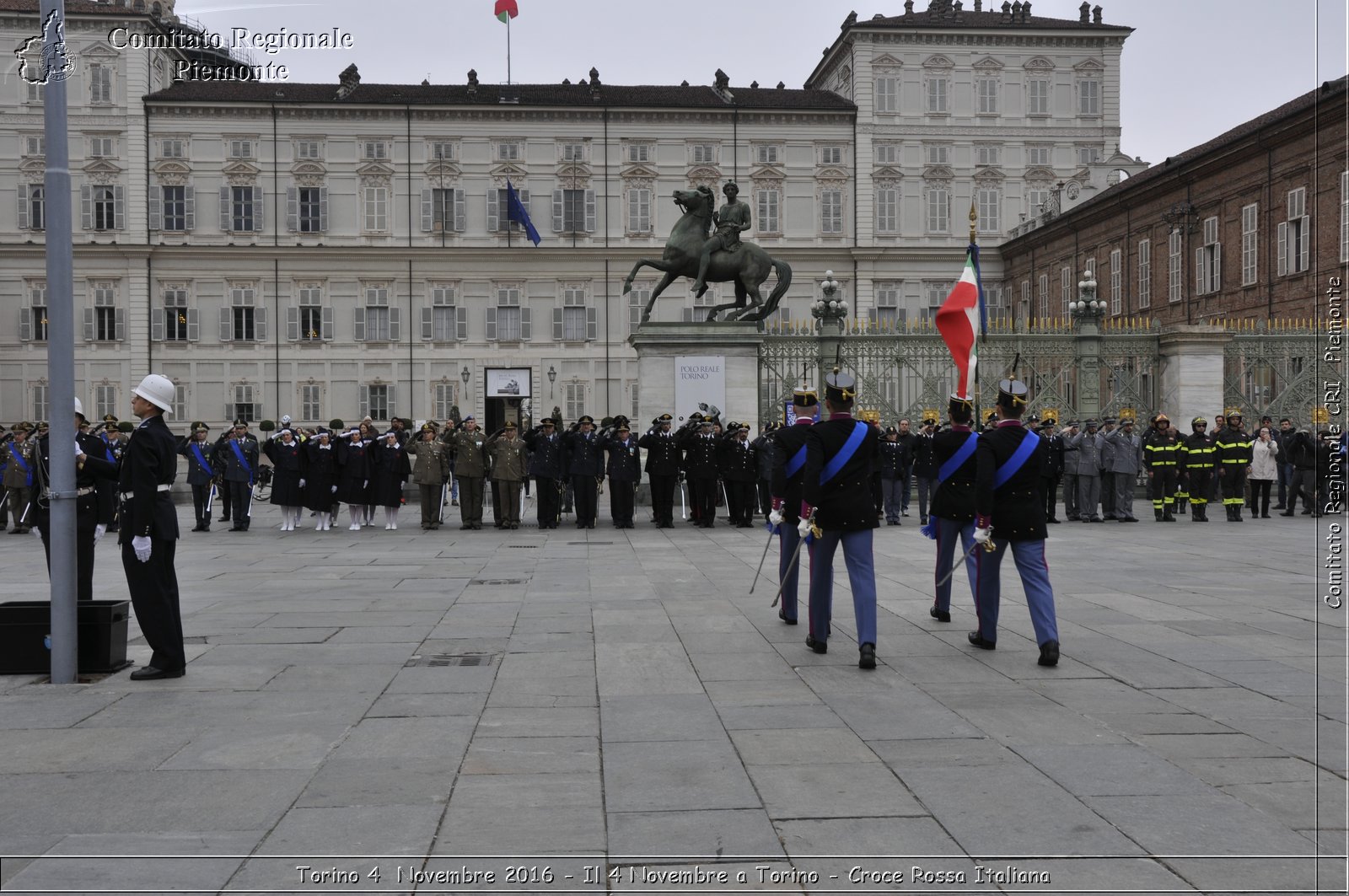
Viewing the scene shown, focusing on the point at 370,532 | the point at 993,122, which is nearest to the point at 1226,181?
the point at 993,122

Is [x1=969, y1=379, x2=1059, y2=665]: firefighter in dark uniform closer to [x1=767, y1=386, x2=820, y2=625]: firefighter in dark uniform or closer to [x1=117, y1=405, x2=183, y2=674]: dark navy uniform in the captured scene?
[x1=767, y1=386, x2=820, y2=625]: firefighter in dark uniform

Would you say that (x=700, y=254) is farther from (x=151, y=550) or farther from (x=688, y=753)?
(x=688, y=753)

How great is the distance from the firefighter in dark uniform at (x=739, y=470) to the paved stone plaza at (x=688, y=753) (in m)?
8.97

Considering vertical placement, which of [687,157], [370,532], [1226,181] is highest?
[687,157]

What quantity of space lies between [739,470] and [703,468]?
593 millimetres

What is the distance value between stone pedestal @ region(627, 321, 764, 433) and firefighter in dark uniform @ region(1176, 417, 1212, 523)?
7785mm

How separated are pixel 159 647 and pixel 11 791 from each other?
2.33 m

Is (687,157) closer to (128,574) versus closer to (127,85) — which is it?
(127,85)

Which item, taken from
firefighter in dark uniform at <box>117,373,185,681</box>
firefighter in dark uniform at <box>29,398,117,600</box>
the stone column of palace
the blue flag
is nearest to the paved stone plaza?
firefighter in dark uniform at <box>117,373,185,681</box>

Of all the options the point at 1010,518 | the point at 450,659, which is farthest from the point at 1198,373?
the point at 450,659

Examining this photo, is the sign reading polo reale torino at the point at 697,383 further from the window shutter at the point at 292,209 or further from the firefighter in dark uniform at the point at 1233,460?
the window shutter at the point at 292,209

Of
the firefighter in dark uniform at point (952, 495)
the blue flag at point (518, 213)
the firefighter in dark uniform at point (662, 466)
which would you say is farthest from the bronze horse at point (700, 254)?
the blue flag at point (518, 213)

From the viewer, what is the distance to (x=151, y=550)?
23.7ft

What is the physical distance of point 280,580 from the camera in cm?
1234
